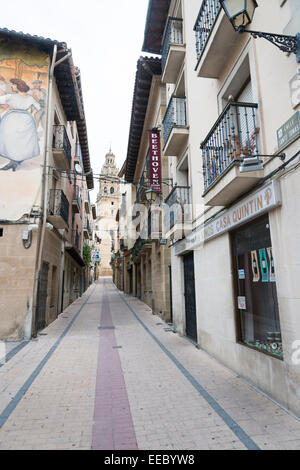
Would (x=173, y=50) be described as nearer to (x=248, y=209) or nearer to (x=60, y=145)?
(x=60, y=145)

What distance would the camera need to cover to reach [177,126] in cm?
851

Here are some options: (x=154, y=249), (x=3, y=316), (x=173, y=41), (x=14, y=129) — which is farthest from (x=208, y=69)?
(x=154, y=249)

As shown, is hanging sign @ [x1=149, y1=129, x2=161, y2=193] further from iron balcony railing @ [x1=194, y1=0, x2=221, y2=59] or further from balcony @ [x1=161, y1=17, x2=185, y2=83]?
iron balcony railing @ [x1=194, y1=0, x2=221, y2=59]

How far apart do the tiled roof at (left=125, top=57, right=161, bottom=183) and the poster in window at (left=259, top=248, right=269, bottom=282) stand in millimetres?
10901

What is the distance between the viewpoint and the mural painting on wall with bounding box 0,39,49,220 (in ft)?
31.4

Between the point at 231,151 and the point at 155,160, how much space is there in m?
7.48

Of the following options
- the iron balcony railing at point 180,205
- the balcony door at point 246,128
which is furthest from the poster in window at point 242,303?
the iron balcony railing at point 180,205

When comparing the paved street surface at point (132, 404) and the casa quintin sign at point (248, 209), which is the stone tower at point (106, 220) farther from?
the casa quintin sign at point (248, 209)

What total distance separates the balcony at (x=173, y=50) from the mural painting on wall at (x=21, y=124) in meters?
4.44

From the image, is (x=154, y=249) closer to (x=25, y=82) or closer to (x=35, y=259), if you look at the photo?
(x=35, y=259)

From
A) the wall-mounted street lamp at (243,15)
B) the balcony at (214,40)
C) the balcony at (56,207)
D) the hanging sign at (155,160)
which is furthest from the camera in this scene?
the hanging sign at (155,160)

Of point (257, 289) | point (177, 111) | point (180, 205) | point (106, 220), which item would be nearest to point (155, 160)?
point (177, 111)

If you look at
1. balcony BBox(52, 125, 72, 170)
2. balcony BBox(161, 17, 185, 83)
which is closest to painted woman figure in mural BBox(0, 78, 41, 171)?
balcony BBox(52, 125, 72, 170)

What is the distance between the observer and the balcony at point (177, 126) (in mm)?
8531
